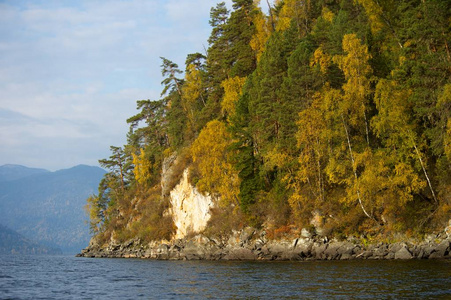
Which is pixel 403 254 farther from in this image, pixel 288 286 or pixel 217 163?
pixel 217 163

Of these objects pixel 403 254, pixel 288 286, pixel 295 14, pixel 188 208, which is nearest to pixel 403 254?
pixel 403 254

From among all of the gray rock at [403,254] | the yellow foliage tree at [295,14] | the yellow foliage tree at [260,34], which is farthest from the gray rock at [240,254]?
the yellow foliage tree at [295,14]

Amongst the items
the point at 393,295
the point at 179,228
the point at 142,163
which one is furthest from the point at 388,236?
the point at 142,163

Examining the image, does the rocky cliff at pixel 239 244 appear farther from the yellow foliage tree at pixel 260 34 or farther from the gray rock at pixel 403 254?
the yellow foliage tree at pixel 260 34

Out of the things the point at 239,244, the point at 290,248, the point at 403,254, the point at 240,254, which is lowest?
the point at 240,254

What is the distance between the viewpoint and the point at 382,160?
35.9 m

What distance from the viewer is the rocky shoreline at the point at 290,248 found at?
34000 mm

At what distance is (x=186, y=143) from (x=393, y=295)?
5828cm

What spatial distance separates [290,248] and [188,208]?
25.2 metres

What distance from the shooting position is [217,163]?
5156cm

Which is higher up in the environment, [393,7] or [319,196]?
[393,7]

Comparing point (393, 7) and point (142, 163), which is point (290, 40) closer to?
point (393, 7)

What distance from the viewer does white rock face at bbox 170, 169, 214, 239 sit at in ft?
197

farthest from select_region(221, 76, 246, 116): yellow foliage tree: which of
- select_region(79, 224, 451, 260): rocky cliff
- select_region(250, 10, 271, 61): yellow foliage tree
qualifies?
select_region(79, 224, 451, 260): rocky cliff
